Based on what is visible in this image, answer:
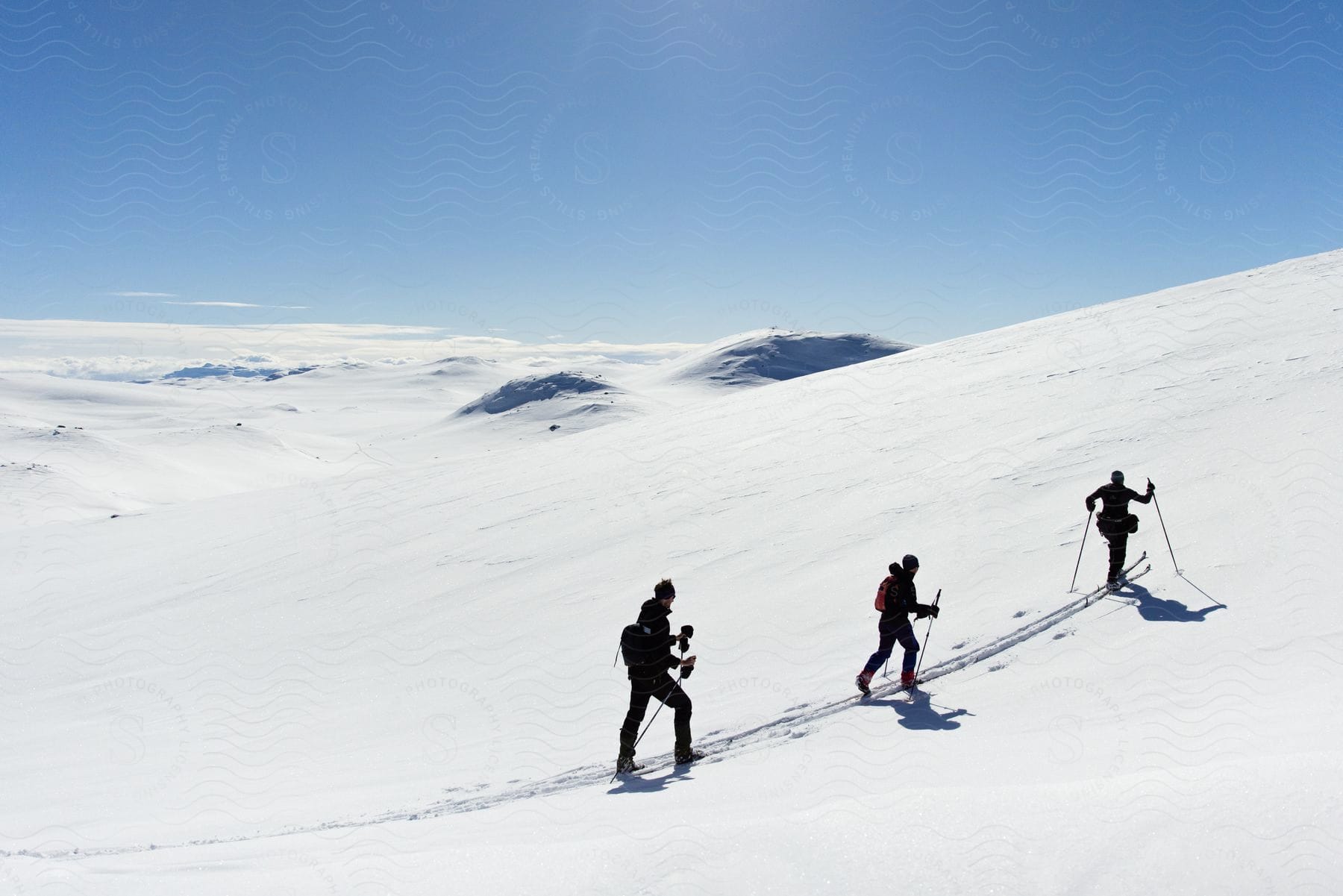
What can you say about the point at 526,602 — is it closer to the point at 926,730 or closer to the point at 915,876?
the point at 926,730

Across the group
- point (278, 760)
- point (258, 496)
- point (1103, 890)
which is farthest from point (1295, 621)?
point (258, 496)

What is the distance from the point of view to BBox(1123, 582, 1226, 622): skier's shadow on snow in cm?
791

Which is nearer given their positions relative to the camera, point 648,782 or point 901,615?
point 648,782

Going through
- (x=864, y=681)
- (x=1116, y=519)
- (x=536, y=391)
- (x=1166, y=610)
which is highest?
(x=536, y=391)

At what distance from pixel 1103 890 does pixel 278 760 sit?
9496 millimetres

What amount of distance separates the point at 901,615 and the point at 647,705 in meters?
2.73

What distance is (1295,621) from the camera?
7.32 metres

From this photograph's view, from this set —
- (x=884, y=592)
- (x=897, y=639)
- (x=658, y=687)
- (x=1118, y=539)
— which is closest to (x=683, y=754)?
(x=658, y=687)

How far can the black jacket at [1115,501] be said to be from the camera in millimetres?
9320

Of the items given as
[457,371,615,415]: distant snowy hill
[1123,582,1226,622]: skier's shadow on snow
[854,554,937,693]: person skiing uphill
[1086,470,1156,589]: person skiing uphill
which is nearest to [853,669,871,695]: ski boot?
[854,554,937,693]: person skiing uphill

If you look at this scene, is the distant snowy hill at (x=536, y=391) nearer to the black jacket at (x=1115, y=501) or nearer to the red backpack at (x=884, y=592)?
the black jacket at (x=1115, y=501)

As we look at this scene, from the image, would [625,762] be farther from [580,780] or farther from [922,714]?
[922,714]

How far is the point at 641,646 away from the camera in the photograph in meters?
6.80

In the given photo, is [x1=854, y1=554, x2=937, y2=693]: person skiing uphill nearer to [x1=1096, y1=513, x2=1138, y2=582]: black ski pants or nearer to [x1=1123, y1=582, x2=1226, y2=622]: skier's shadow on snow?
[x1=1123, y1=582, x2=1226, y2=622]: skier's shadow on snow
